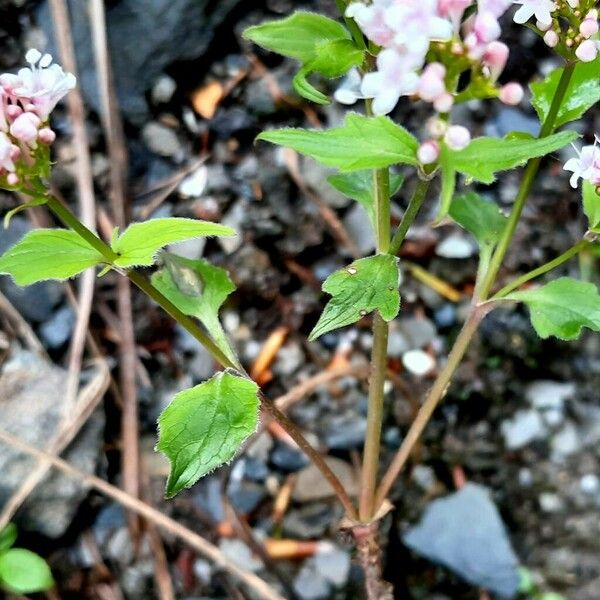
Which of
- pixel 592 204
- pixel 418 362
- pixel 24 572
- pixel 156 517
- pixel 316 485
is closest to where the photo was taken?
pixel 592 204

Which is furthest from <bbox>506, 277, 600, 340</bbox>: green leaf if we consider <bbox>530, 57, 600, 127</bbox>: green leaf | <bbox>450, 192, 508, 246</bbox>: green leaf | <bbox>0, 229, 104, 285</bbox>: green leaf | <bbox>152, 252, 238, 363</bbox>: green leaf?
<bbox>0, 229, 104, 285</bbox>: green leaf

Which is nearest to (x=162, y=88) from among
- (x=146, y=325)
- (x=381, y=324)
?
(x=146, y=325)

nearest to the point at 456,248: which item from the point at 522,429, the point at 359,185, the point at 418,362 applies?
the point at 418,362

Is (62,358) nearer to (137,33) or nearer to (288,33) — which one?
(137,33)

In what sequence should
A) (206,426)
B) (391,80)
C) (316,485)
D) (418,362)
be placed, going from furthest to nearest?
(418,362)
(316,485)
(206,426)
(391,80)

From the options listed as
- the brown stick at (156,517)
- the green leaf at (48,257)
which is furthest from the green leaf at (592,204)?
the brown stick at (156,517)

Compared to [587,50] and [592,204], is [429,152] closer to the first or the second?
[587,50]
